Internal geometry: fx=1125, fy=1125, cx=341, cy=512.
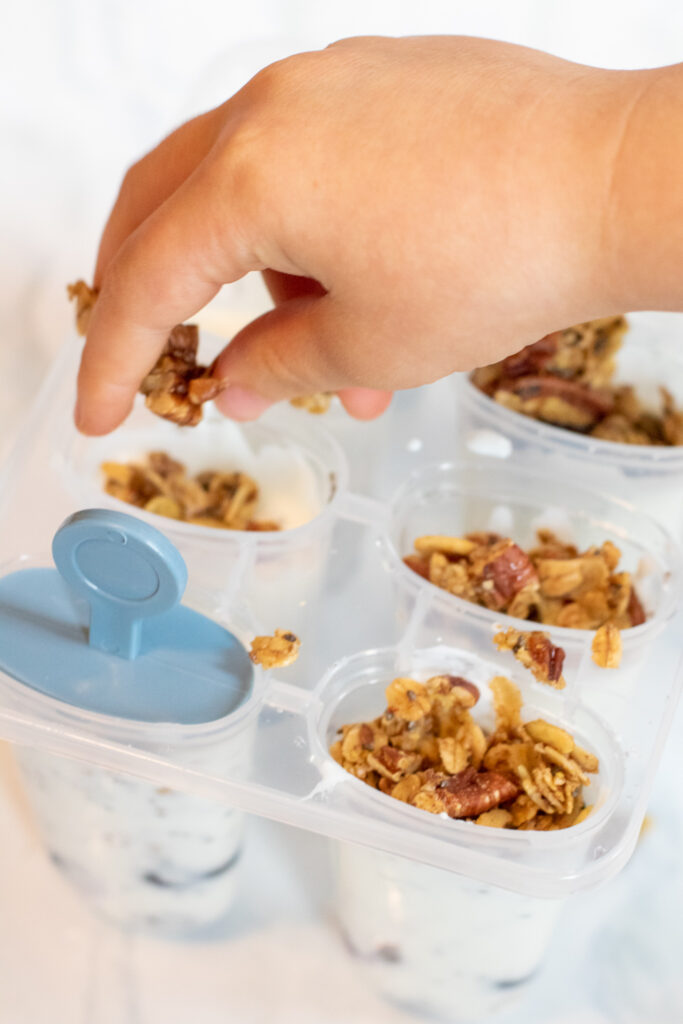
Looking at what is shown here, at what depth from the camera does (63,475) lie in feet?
2.74

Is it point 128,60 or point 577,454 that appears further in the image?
point 128,60

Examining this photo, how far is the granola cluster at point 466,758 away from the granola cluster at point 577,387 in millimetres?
310

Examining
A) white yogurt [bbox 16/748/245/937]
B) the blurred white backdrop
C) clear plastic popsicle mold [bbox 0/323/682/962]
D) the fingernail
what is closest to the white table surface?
white yogurt [bbox 16/748/245/937]

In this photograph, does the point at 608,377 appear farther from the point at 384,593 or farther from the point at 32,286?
the point at 32,286

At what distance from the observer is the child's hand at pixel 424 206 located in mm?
575

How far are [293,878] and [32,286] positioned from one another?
666 mm

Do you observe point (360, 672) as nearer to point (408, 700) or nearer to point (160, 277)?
point (408, 700)

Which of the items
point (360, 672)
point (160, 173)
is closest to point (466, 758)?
point (360, 672)

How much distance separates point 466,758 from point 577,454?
33cm

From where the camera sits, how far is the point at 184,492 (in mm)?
915

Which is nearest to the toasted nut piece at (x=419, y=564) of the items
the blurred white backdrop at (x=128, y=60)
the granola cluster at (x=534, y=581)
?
the granola cluster at (x=534, y=581)

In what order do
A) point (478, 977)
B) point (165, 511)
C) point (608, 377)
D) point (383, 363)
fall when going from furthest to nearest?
point (608, 377) → point (165, 511) → point (478, 977) → point (383, 363)

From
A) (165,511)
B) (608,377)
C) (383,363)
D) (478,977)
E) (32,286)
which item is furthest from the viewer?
(32,286)

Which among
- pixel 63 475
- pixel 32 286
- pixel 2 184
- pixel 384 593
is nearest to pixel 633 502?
pixel 384 593
